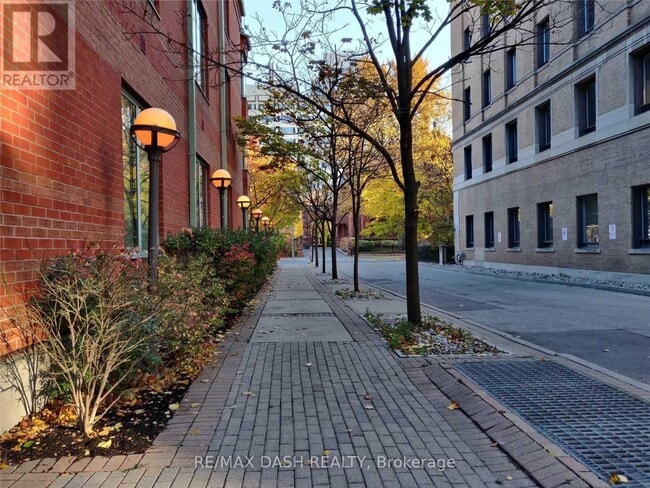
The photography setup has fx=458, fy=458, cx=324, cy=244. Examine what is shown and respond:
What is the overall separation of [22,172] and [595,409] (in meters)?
5.25

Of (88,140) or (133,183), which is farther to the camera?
(133,183)

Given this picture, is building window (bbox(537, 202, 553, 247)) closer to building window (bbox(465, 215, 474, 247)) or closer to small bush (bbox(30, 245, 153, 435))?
building window (bbox(465, 215, 474, 247))

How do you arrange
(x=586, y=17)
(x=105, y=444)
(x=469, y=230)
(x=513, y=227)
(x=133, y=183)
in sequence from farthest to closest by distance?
(x=469, y=230) → (x=513, y=227) → (x=586, y=17) → (x=133, y=183) → (x=105, y=444)

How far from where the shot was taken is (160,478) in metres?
2.86

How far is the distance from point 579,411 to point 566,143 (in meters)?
16.6

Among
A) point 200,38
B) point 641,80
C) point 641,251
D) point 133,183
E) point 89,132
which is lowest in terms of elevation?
point 641,251

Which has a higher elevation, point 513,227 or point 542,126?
point 542,126

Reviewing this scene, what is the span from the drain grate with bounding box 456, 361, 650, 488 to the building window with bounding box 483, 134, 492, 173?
72.8ft

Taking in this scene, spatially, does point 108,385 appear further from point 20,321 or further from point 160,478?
point 160,478

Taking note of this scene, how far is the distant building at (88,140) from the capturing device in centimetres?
379

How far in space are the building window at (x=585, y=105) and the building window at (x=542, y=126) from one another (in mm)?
2648

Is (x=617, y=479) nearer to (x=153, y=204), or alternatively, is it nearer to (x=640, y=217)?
(x=153, y=204)

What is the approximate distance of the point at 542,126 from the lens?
20266mm

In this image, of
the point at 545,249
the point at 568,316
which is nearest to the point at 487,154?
the point at 545,249
